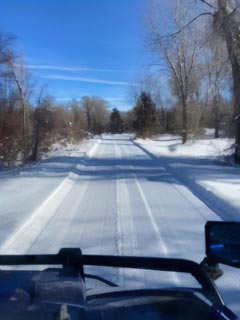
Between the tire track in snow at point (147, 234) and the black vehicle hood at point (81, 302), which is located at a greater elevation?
the black vehicle hood at point (81, 302)

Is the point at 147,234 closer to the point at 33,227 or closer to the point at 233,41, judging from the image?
the point at 33,227

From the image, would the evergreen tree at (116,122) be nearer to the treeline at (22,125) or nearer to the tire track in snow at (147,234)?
Answer: the treeline at (22,125)

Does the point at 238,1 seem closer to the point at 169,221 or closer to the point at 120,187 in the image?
the point at 120,187

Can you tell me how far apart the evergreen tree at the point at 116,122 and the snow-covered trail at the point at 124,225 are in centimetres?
10540

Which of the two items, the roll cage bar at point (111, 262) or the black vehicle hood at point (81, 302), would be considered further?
the roll cage bar at point (111, 262)

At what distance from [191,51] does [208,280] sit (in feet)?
121

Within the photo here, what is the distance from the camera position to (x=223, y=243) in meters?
2.38

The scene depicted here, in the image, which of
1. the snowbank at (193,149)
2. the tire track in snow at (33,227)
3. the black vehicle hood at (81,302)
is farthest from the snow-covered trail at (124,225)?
the snowbank at (193,149)

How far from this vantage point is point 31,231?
23.8 feet

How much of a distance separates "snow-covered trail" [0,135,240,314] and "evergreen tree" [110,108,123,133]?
105403 millimetres

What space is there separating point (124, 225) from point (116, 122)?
112 metres

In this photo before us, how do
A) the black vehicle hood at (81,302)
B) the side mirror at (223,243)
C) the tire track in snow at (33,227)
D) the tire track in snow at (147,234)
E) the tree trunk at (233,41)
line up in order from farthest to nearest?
the tree trunk at (233,41) → the tire track in snow at (33,227) → the tire track in snow at (147,234) → the side mirror at (223,243) → the black vehicle hood at (81,302)

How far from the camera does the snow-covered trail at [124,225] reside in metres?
5.91

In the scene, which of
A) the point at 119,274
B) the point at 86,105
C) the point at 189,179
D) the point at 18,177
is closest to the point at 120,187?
the point at 189,179
